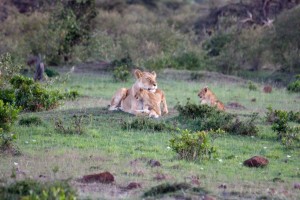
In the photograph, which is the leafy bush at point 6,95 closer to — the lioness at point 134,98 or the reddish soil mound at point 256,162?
the lioness at point 134,98

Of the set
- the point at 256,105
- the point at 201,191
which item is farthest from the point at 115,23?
the point at 201,191

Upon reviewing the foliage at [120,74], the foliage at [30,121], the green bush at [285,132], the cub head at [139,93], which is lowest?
the foliage at [120,74]

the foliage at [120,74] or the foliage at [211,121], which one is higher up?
the foliage at [211,121]

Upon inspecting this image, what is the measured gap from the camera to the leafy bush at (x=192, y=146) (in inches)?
441

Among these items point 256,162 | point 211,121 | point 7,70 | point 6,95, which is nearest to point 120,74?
point 7,70

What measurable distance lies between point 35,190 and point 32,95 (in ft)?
26.5

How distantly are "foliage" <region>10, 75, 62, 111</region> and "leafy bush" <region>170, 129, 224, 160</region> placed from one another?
5.42m

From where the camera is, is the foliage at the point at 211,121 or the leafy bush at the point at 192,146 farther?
the foliage at the point at 211,121

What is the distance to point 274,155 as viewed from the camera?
1210cm

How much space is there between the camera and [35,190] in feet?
26.8

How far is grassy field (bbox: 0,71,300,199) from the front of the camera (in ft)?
30.9

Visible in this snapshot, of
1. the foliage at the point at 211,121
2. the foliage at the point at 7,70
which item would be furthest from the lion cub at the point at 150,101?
the foliage at the point at 7,70

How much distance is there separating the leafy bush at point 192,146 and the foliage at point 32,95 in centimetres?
542

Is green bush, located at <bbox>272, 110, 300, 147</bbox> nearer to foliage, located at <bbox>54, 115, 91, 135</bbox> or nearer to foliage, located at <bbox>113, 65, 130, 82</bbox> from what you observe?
foliage, located at <bbox>54, 115, 91, 135</bbox>
